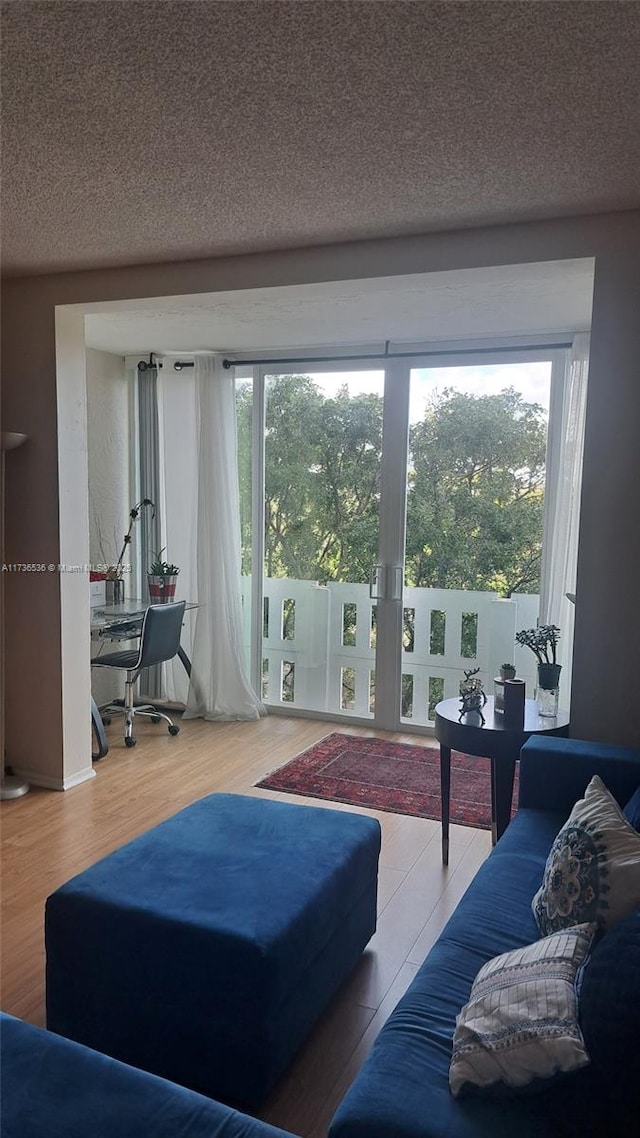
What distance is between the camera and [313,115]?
2.01 m

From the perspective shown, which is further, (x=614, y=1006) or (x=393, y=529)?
(x=393, y=529)

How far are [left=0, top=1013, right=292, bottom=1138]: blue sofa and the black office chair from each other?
3.10 metres

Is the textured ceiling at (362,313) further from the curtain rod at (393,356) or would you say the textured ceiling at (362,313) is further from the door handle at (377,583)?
the door handle at (377,583)

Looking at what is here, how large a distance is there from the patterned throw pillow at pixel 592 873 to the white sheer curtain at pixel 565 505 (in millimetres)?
2423

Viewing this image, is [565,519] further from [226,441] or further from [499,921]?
[499,921]

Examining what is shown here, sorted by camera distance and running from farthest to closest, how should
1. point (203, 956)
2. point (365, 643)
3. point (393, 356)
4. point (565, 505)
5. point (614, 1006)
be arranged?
1. point (365, 643)
2. point (393, 356)
3. point (565, 505)
4. point (203, 956)
5. point (614, 1006)

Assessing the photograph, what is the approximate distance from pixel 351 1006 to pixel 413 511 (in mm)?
3072

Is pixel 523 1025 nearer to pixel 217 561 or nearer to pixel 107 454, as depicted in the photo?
pixel 217 561

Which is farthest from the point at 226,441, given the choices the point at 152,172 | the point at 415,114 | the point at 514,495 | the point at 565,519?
the point at 415,114

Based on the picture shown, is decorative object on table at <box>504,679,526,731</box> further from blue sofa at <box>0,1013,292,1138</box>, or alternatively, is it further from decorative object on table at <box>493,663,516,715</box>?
blue sofa at <box>0,1013,292,1138</box>

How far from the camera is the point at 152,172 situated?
2.40 m

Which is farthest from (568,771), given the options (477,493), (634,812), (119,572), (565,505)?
(119,572)

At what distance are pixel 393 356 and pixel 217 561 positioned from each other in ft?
5.64

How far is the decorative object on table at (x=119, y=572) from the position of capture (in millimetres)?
4980
